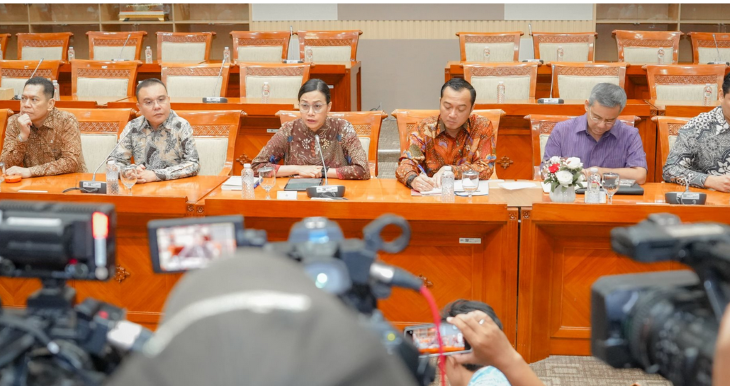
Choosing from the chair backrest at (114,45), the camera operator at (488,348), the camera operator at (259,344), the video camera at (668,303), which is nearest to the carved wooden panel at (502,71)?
the chair backrest at (114,45)

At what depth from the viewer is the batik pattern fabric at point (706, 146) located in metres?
3.27

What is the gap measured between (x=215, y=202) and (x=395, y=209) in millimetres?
644

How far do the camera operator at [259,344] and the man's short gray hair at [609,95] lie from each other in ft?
9.76

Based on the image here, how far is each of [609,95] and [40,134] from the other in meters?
2.63

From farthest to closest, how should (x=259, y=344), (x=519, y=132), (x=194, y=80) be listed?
(x=194, y=80), (x=519, y=132), (x=259, y=344)

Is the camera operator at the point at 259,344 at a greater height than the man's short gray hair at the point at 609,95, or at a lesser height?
lesser

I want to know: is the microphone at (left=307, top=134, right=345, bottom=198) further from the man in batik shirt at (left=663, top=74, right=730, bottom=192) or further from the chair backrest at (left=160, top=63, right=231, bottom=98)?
the chair backrest at (left=160, top=63, right=231, bottom=98)

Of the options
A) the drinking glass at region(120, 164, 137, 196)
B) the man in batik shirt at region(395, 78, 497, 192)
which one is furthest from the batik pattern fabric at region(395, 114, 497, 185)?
the drinking glass at region(120, 164, 137, 196)

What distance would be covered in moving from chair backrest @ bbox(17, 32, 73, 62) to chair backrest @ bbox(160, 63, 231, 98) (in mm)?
2120

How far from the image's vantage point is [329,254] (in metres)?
0.75

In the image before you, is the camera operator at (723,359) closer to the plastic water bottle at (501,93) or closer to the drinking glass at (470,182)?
the drinking glass at (470,182)

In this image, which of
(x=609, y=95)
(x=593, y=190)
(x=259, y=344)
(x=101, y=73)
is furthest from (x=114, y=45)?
(x=259, y=344)

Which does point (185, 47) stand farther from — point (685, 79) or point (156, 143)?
point (685, 79)

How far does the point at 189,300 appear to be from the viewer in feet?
1.50
